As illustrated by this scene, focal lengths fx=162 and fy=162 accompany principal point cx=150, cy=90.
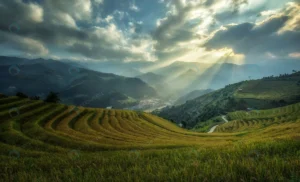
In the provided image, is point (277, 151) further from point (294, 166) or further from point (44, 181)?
point (44, 181)

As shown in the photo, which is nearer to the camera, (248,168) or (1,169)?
(248,168)

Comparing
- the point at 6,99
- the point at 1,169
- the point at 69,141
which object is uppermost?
the point at 6,99

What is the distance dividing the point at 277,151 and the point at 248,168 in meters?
2.63

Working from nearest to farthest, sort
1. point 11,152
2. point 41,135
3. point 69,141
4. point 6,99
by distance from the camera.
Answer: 1. point 11,152
2. point 69,141
3. point 41,135
4. point 6,99

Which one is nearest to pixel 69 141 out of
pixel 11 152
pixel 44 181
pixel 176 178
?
pixel 11 152

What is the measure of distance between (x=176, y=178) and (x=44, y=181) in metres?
2.74

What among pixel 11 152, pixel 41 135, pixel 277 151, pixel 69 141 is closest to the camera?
pixel 277 151

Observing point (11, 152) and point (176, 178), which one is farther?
point (11, 152)

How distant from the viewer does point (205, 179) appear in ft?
9.18

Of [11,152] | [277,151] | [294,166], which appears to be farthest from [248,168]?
[11,152]

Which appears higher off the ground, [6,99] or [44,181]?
[6,99]

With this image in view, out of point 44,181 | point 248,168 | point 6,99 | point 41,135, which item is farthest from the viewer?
point 6,99

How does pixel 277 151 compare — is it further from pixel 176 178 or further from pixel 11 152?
pixel 11 152

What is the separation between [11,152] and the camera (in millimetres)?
13445
